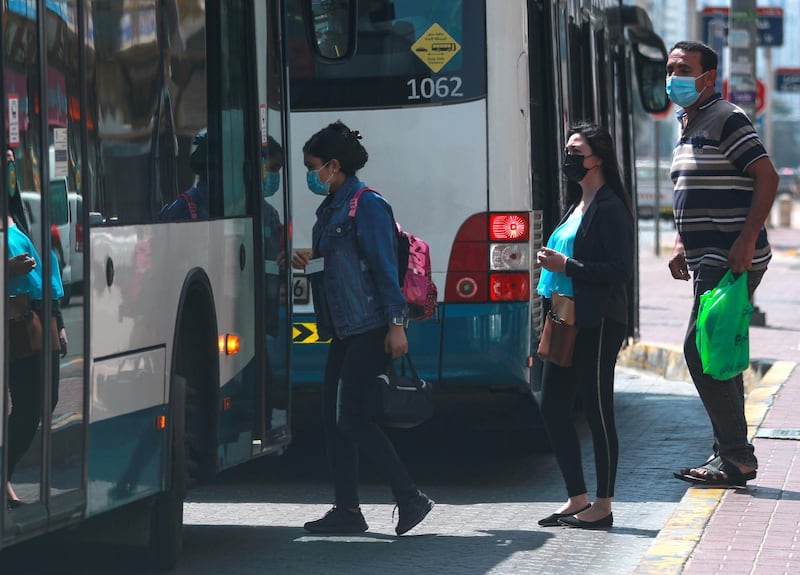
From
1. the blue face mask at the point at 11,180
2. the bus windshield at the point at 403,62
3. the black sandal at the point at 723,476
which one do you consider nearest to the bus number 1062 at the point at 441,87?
the bus windshield at the point at 403,62

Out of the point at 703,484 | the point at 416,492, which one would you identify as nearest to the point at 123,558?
the point at 416,492

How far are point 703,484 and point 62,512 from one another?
12.0 ft

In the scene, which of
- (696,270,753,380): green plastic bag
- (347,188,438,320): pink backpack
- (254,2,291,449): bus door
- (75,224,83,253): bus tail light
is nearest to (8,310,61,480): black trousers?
(75,224,83,253): bus tail light

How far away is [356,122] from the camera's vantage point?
920 cm

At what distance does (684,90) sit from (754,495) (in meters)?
1.82

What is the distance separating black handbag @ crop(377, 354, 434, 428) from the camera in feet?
25.1

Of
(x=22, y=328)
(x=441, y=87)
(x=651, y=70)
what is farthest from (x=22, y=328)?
(x=651, y=70)

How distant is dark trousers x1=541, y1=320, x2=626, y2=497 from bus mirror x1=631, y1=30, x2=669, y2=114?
6.90 meters

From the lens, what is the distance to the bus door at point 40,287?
5.36 metres

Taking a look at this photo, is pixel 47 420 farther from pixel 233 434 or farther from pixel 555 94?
pixel 555 94

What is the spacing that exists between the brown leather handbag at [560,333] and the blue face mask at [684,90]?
48.2 inches

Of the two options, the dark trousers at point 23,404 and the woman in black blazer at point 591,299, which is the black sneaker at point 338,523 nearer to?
the woman in black blazer at point 591,299

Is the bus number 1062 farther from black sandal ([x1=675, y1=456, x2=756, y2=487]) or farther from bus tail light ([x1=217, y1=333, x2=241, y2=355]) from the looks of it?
bus tail light ([x1=217, y1=333, x2=241, y2=355])

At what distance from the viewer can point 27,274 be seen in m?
5.47
